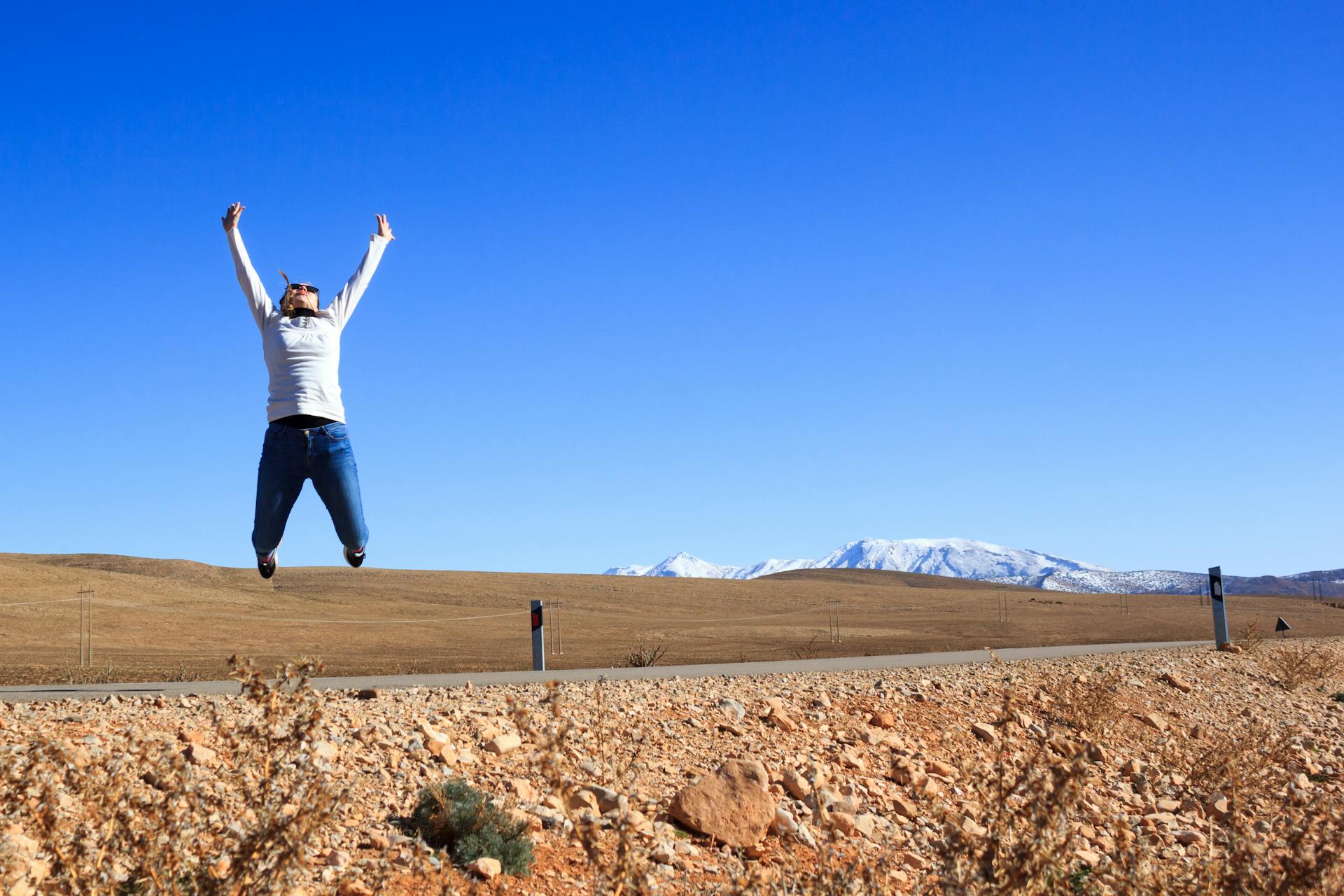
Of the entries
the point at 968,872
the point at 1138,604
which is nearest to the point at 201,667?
the point at 968,872

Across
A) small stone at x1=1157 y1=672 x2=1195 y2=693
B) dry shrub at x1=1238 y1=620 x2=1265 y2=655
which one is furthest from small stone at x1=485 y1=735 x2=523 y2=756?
dry shrub at x1=1238 y1=620 x2=1265 y2=655

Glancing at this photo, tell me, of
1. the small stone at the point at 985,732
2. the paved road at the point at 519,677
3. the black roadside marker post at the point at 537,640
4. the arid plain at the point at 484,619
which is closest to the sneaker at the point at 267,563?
the paved road at the point at 519,677

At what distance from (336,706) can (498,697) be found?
183 cm

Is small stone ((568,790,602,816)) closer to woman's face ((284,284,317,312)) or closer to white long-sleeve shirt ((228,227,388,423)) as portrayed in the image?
white long-sleeve shirt ((228,227,388,423))

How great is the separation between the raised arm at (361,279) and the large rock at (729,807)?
4.21 metres

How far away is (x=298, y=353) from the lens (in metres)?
6.08

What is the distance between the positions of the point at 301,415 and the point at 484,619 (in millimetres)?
48001

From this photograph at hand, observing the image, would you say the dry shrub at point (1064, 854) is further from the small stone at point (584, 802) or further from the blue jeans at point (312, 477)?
the blue jeans at point (312, 477)

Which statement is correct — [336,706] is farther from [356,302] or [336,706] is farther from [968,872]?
[968,872]

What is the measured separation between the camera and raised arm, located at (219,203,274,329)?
6.34m

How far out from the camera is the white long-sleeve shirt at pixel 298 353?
6.06 m

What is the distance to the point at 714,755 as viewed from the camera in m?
9.73

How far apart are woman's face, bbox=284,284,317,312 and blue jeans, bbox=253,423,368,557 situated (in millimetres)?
722

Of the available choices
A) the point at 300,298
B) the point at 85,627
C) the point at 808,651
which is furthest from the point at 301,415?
the point at 85,627
